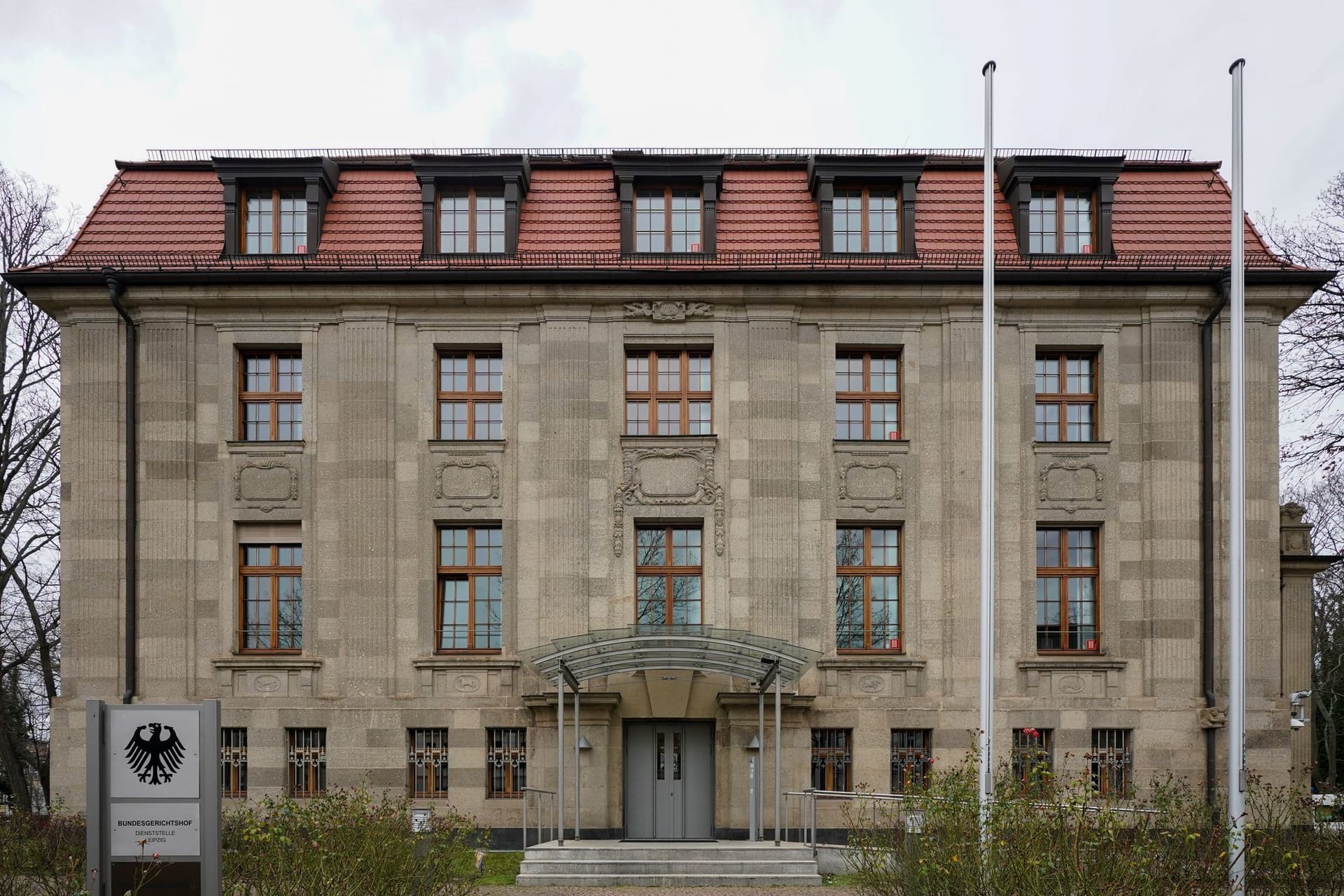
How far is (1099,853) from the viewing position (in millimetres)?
11180

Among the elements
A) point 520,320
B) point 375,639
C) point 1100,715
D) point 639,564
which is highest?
point 520,320

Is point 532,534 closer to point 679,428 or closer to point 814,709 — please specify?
point 679,428

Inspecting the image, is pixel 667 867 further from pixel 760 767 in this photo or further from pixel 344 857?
pixel 344 857

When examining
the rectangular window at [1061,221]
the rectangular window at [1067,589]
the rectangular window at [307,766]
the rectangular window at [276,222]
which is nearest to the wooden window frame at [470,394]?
the rectangular window at [276,222]

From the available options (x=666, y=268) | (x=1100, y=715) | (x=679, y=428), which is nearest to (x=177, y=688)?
(x=679, y=428)

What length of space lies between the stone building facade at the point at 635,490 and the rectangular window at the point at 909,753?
0.35 ft

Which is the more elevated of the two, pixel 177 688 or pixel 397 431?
pixel 397 431

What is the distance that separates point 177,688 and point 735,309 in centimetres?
1253

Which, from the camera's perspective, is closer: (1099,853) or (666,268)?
(1099,853)

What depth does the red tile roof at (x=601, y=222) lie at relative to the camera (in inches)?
912

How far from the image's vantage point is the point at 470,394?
23.3 metres

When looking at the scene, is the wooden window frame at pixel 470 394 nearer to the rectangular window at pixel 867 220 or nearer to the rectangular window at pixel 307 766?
the rectangular window at pixel 307 766

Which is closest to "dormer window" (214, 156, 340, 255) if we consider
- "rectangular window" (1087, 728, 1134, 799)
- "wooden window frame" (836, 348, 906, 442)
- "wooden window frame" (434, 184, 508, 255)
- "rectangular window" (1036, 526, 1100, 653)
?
"wooden window frame" (434, 184, 508, 255)

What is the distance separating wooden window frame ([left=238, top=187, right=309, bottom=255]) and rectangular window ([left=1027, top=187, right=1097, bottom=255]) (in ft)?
46.8
